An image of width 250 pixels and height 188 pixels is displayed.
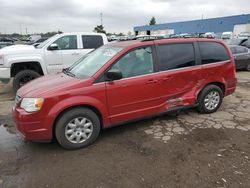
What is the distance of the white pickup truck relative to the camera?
734cm

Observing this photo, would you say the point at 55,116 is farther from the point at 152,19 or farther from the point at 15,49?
the point at 152,19

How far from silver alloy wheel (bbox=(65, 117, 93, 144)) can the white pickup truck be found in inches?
170

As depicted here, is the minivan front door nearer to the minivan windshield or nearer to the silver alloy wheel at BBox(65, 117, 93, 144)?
the minivan windshield

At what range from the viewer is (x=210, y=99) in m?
5.45

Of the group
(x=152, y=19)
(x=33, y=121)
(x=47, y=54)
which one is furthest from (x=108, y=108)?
(x=152, y=19)

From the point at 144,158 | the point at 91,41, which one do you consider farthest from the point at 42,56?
the point at 144,158

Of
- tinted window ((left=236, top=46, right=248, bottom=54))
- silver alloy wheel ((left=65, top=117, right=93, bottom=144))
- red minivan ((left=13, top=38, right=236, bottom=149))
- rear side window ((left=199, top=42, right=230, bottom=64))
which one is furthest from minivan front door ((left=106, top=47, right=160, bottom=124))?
tinted window ((left=236, top=46, right=248, bottom=54))

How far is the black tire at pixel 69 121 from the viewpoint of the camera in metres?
3.80

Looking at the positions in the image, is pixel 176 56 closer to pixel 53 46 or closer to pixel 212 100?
pixel 212 100

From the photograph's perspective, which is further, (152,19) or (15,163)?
(152,19)

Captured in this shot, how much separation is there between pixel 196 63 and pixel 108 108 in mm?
2220

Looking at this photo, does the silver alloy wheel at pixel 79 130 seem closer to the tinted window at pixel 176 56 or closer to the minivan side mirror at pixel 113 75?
the minivan side mirror at pixel 113 75

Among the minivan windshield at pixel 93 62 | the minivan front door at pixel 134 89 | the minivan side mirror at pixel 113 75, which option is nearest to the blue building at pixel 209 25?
the minivan windshield at pixel 93 62

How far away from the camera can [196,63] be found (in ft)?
16.8
